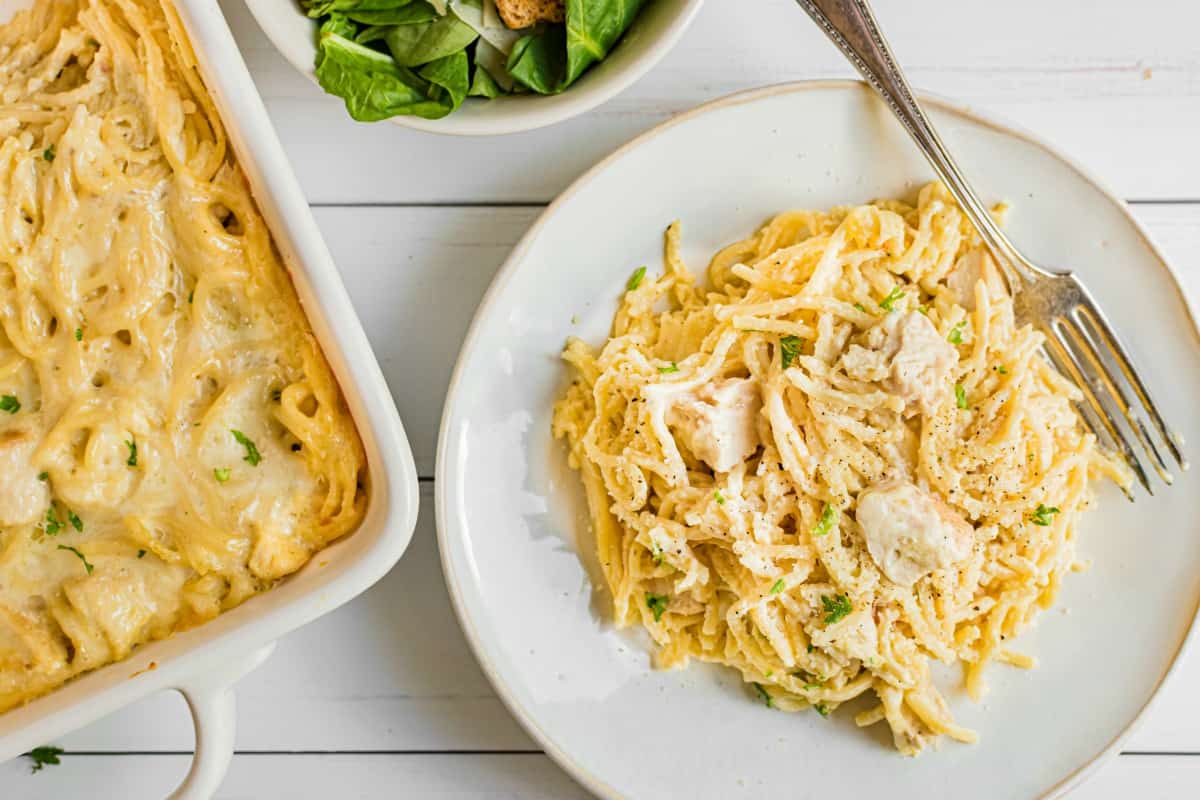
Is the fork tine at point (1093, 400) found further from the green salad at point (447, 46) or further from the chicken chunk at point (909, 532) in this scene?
the green salad at point (447, 46)

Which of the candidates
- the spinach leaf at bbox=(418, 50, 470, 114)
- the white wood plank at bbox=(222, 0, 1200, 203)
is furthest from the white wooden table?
the spinach leaf at bbox=(418, 50, 470, 114)

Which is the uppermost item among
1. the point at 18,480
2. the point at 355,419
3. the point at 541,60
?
the point at 541,60

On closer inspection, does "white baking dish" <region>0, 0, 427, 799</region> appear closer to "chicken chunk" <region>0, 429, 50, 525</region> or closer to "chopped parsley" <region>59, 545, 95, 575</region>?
Answer: "chopped parsley" <region>59, 545, 95, 575</region>

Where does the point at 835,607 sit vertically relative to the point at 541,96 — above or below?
below

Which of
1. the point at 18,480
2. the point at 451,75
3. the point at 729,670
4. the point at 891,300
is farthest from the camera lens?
the point at 729,670

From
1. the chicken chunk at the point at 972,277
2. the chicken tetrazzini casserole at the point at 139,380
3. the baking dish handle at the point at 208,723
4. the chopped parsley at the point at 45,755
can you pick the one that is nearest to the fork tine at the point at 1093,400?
the chicken chunk at the point at 972,277

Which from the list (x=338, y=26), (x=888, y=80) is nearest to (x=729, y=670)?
(x=888, y=80)

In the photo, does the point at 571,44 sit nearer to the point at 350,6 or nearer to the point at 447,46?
the point at 447,46

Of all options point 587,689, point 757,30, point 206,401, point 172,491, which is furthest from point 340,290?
point 757,30
